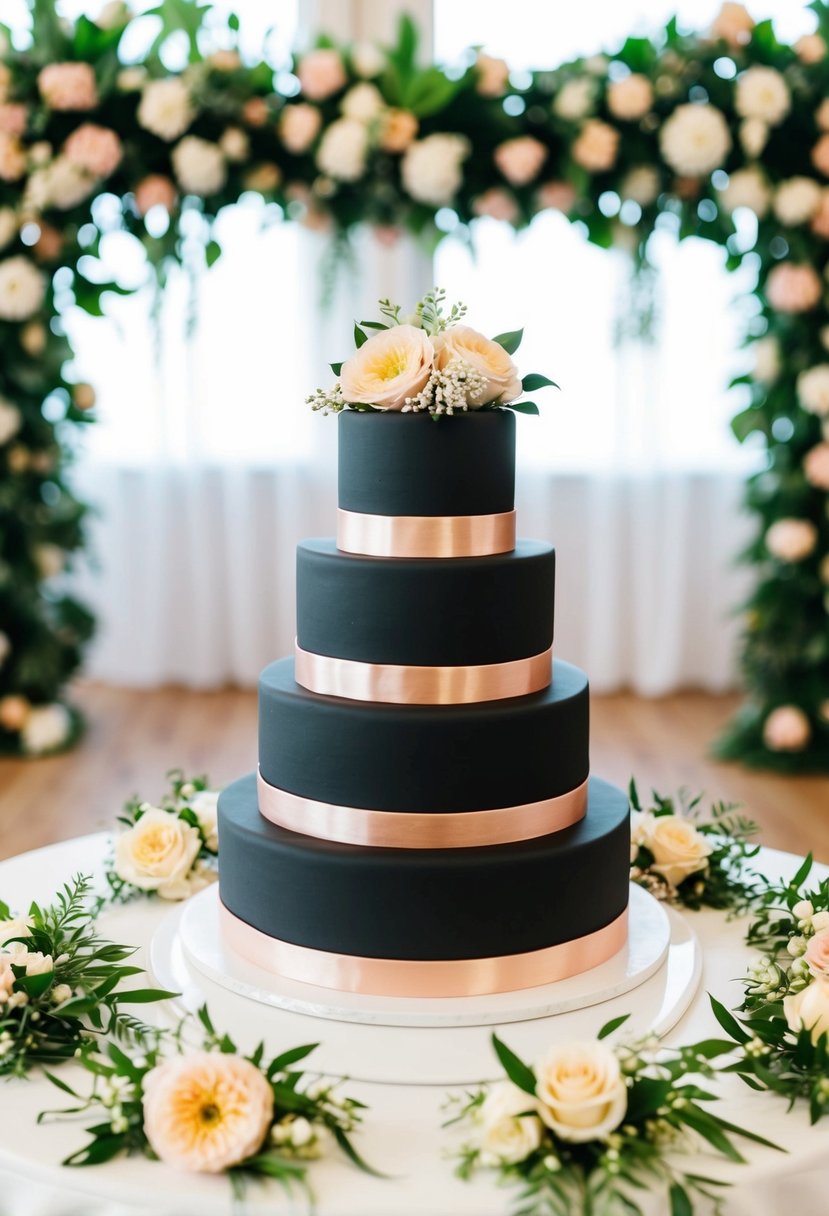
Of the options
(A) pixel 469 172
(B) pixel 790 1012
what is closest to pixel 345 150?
(A) pixel 469 172

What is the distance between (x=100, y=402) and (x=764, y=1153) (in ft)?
15.7

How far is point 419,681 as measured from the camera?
179 centimetres

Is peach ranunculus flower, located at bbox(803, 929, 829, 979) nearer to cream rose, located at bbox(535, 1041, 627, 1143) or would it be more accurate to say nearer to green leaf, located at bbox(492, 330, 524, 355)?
cream rose, located at bbox(535, 1041, 627, 1143)

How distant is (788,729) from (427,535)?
10.1 feet

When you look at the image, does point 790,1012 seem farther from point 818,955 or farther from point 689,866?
point 689,866

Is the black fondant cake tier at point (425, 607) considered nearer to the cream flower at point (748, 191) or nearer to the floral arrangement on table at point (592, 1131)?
the floral arrangement on table at point (592, 1131)

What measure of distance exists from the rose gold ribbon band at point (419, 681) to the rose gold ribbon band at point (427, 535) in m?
0.16

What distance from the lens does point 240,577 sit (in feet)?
19.0

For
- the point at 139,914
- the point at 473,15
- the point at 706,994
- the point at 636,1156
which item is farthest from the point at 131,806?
the point at 473,15

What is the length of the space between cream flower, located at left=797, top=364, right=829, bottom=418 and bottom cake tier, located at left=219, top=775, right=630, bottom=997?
9.47ft

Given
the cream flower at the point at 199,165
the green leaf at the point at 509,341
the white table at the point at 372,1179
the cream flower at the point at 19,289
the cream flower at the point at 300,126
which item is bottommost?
the white table at the point at 372,1179

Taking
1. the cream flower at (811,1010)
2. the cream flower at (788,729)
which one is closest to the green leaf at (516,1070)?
the cream flower at (811,1010)

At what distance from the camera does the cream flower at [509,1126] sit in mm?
1398

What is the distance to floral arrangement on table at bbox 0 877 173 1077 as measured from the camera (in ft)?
5.40
